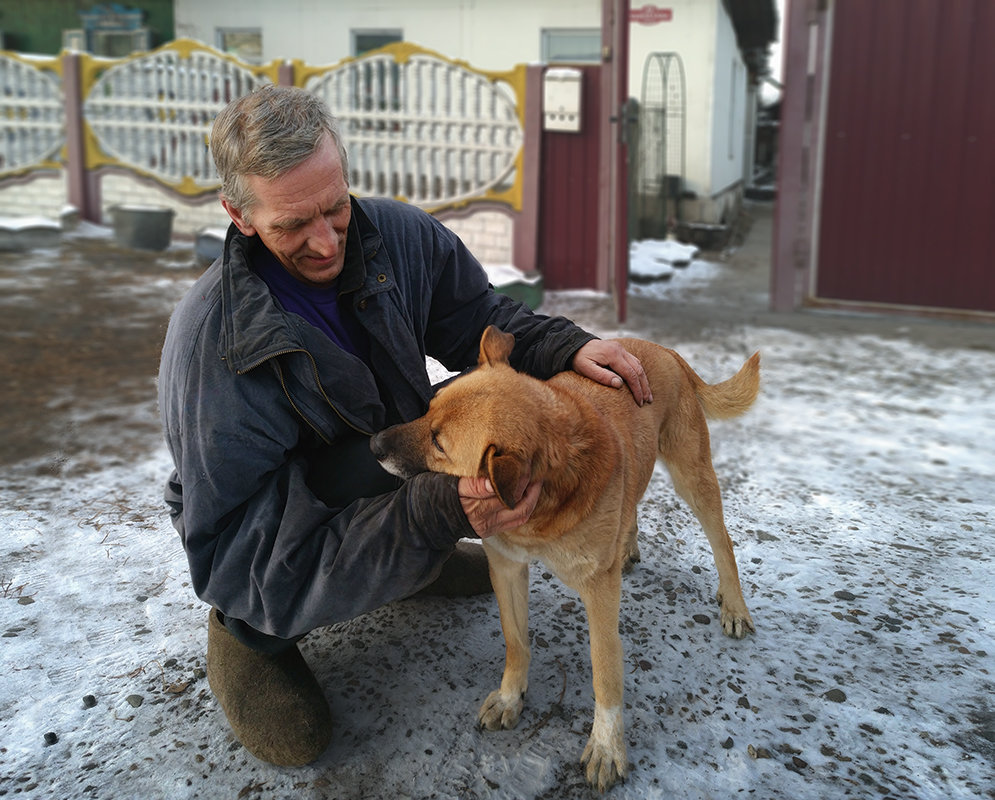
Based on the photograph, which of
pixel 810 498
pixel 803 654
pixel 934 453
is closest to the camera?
pixel 803 654

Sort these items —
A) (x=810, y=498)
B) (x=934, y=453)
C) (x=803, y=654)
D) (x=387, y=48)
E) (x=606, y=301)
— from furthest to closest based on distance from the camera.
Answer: (x=387, y=48), (x=606, y=301), (x=934, y=453), (x=810, y=498), (x=803, y=654)

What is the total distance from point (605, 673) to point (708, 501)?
0.85 metres

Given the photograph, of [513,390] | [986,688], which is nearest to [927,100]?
[986,688]

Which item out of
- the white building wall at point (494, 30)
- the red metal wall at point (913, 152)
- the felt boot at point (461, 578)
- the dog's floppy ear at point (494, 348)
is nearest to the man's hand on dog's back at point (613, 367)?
the dog's floppy ear at point (494, 348)

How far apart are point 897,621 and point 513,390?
1.75m

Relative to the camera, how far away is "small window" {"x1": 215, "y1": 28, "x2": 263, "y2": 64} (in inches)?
550

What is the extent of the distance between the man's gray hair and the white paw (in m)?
1.72

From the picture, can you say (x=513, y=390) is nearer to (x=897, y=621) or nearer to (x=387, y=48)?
(x=897, y=621)

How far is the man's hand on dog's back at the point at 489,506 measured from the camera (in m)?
2.07

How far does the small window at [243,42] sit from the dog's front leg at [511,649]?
13582mm

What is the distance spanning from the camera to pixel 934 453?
4.53m

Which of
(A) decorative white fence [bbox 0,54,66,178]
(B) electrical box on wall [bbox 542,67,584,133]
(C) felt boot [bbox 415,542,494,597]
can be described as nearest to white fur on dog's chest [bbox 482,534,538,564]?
(C) felt boot [bbox 415,542,494,597]

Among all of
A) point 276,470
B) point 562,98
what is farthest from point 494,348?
point 562,98

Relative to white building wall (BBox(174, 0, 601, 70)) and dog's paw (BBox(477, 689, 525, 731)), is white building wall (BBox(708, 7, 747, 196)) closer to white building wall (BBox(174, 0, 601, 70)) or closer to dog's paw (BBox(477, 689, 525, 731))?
white building wall (BBox(174, 0, 601, 70))
